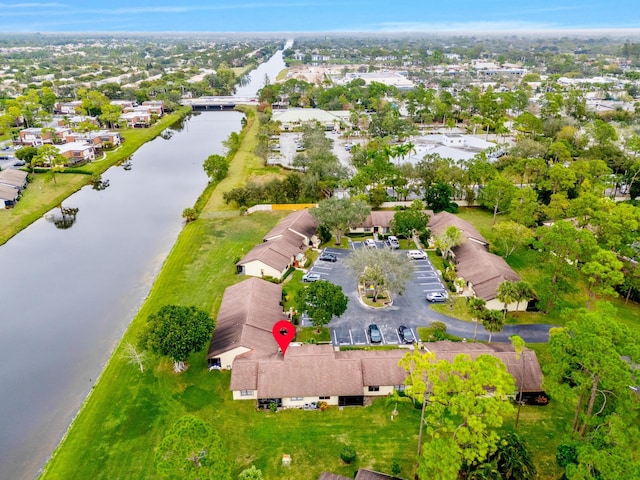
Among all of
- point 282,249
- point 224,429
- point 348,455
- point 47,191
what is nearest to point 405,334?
point 348,455

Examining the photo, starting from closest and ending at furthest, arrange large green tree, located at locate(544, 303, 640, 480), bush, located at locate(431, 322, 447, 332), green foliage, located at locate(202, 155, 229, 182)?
large green tree, located at locate(544, 303, 640, 480)
bush, located at locate(431, 322, 447, 332)
green foliage, located at locate(202, 155, 229, 182)

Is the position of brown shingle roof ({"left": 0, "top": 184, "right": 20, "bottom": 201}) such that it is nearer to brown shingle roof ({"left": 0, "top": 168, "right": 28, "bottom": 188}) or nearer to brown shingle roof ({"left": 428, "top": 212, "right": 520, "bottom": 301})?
brown shingle roof ({"left": 0, "top": 168, "right": 28, "bottom": 188})

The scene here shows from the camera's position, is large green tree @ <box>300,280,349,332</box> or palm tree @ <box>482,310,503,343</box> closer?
palm tree @ <box>482,310,503,343</box>

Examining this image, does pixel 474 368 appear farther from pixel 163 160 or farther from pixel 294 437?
pixel 163 160

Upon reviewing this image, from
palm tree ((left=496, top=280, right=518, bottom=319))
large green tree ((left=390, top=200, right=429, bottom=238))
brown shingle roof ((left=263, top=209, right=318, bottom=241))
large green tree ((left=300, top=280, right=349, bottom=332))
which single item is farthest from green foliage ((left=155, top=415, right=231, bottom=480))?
large green tree ((left=390, top=200, right=429, bottom=238))

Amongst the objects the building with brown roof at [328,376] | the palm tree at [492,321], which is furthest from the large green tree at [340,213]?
the building with brown roof at [328,376]

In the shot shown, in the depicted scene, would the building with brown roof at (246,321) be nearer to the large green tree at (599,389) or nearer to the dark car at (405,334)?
the dark car at (405,334)
